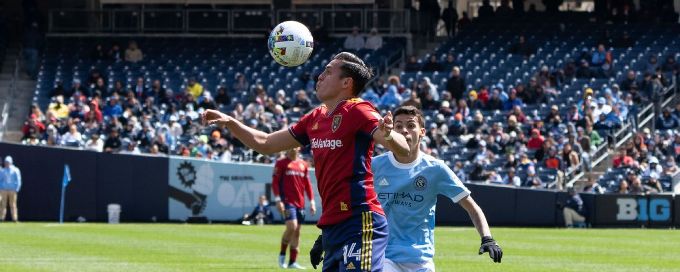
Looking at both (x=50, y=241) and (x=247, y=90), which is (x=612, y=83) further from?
(x=50, y=241)

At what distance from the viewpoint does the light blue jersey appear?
9633 mm

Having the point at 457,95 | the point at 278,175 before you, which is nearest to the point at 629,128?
the point at 457,95

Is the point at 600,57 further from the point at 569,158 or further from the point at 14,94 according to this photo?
the point at 14,94

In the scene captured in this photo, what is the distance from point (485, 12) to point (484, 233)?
40311mm

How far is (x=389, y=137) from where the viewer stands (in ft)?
26.1

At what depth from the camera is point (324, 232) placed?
859cm

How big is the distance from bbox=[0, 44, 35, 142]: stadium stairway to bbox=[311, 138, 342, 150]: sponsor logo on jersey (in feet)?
116

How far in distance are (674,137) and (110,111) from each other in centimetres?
1638

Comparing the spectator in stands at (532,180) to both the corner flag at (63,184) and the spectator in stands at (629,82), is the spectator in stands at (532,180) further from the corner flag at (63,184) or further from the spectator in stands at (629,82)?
the corner flag at (63,184)

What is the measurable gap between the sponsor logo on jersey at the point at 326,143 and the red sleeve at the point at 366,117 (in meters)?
Result: 0.17

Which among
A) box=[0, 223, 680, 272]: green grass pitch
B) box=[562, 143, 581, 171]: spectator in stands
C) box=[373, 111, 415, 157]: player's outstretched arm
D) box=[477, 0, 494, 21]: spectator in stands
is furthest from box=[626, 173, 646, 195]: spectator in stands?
box=[373, 111, 415, 157]: player's outstretched arm

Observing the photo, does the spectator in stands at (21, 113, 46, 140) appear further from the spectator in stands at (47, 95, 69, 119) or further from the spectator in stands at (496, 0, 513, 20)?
the spectator in stands at (496, 0, 513, 20)

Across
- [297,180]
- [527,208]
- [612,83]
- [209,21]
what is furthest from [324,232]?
[209,21]

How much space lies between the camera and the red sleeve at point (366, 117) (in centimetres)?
834
